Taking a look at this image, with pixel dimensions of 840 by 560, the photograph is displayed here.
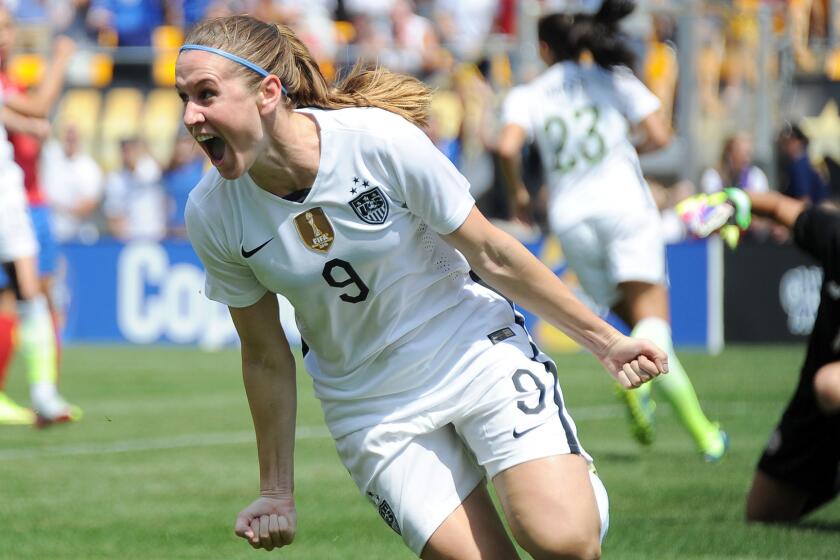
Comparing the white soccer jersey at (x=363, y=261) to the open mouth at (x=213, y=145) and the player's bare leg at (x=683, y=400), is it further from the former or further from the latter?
the player's bare leg at (x=683, y=400)

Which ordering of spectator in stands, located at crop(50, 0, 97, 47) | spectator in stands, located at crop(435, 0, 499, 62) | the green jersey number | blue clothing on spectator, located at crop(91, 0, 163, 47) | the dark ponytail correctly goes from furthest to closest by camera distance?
spectator in stands, located at crop(50, 0, 97, 47)
blue clothing on spectator, located at crop(91, 0, 163, 47)
spectator in stands, located at crop(435, 0, 499, 62)
the green jersey number
the dark ponytail

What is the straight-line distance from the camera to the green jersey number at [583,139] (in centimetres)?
838

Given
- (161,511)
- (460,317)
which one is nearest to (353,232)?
(460,317)

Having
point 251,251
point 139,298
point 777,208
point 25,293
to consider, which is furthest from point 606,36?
point 139,298

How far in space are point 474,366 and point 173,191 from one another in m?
14.4

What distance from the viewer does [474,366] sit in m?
4.18

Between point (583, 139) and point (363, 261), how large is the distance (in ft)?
14.9

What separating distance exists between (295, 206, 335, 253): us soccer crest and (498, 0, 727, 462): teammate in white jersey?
430 cm

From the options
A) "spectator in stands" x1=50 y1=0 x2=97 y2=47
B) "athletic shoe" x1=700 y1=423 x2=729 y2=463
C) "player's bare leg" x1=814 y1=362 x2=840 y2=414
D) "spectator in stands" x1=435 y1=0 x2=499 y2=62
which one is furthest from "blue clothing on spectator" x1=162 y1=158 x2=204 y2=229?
"player's bare leg" x1=814 y1=362 x2=840 y2=414

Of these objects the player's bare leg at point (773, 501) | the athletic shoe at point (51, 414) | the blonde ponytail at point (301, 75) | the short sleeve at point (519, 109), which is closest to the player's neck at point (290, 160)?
the blonde ponytail at point (301, 75)

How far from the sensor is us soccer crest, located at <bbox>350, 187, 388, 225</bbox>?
3.98m

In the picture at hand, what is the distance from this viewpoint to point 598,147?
27.5 ft

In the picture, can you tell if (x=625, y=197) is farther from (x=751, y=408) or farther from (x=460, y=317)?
(x=460, y=317)

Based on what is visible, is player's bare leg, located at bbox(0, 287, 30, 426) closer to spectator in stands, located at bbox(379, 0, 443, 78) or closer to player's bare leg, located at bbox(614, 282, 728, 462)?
player's bare leg, located at bbox(614, 282, 728, 462)
